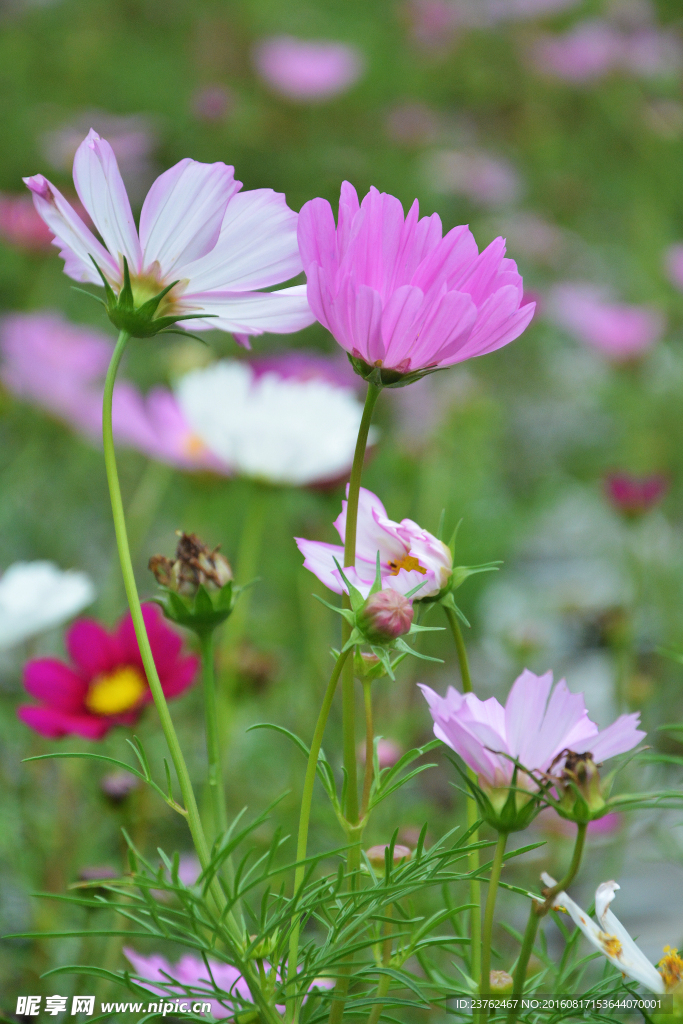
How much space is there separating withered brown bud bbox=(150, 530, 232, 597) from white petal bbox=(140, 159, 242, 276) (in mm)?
96

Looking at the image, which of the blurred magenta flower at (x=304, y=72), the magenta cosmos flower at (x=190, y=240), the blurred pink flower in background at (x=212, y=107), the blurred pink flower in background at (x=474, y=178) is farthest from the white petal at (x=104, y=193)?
the blurred magenta flower at (x=304, y=72)

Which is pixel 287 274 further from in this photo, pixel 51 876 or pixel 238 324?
pixel 51 876

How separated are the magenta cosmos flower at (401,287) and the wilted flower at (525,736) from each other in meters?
0.10

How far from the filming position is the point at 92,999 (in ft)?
A: 1.28

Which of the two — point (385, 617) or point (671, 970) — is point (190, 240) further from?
point (671, 970)

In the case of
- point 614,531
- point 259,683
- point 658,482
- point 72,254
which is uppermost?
point 72,254

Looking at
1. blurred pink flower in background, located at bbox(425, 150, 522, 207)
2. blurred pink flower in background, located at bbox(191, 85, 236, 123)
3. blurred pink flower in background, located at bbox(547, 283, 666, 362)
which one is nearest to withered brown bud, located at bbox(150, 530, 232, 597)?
blurred pink flower in background, located at bbox(547, 283, 666, 362)

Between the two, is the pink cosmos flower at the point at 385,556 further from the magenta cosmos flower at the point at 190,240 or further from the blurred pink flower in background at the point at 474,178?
the blurred pink flower in background at the point at 474,178

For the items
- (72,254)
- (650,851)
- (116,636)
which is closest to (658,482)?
(650,851)

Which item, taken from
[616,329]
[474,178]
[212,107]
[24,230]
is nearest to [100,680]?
[24,230]

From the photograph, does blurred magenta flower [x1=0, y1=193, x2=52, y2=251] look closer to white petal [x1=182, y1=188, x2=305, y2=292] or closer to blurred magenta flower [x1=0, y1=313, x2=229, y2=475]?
blurred magenta flower [x1=0, y1=313, x2=229, y2=475]

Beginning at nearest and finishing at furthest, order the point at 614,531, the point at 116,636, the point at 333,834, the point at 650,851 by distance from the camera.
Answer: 1. the point at 116,636
2. the point at 333,834
3. the point at 650,851
4. the point at 614,531

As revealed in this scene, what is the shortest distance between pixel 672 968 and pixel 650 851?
0.61m

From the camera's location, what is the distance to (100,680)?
0.55 metres
